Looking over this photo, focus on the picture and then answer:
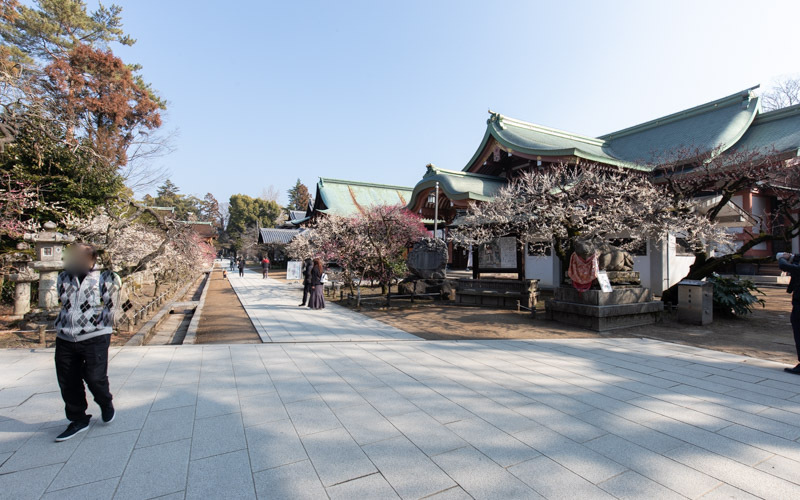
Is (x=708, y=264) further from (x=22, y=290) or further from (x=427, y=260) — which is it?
(x=22, y=290)

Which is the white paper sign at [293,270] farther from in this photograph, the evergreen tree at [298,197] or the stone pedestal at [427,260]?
the evergreen tree at [298,197]

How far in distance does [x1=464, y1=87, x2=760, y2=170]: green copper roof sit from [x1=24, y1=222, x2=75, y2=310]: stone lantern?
45.7 feet

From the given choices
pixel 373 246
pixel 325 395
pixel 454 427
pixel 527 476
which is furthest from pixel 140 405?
pixel 373 246

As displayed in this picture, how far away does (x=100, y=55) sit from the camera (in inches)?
694

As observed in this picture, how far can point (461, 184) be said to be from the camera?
14.7 metres

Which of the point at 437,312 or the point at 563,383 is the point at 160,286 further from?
the point at 563,383

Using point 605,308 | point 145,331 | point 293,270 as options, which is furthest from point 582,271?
point 293,270

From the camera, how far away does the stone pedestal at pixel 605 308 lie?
7.91 metres

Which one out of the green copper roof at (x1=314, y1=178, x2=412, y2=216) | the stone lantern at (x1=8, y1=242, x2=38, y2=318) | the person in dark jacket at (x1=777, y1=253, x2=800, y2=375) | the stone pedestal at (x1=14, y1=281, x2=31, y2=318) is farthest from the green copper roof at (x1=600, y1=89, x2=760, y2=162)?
the stone pedestal at (x1=14, y1=281, x2=31, y2=318)

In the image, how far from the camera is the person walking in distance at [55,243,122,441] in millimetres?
2955

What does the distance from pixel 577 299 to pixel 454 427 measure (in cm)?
640

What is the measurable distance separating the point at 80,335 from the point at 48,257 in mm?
6377

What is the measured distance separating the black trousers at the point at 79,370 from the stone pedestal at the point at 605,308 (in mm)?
8184

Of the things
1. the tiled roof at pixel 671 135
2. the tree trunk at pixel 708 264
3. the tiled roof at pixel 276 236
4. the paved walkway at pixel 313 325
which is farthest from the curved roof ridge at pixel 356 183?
the tree trunk at pixel 708 264
